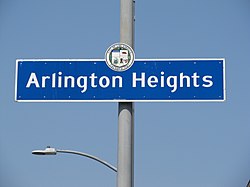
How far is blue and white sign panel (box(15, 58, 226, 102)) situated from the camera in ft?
18.4

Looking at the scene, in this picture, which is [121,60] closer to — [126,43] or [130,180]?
[126,43]

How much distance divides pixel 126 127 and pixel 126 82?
0.40 meters

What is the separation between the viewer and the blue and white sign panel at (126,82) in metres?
5.61

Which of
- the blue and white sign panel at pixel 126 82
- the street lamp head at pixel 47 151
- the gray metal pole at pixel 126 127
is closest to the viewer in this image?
the gray metal pole at pixel 126 127

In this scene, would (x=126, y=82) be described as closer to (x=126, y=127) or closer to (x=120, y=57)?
(x=120, y=57)

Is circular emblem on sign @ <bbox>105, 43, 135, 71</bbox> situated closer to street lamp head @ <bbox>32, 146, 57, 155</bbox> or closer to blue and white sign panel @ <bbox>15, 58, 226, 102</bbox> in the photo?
blue and white sign panel @ <bbox>15, 58, 226, 102</bbox>

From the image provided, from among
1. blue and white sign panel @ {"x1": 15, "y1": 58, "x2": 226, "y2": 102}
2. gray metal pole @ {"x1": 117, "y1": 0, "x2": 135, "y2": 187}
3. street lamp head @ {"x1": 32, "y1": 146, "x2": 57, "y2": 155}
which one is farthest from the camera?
street lamp head @ {"x1": 32, "y1": 146, "x2": 57, "y2": 155}

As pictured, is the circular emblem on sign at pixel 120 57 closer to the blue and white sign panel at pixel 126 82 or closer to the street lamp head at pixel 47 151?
the blue and white sign panel at pixel 126 82

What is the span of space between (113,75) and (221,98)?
0.96 metres

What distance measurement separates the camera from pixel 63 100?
5.67 metres

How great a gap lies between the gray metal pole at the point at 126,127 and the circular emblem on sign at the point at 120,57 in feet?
0.34

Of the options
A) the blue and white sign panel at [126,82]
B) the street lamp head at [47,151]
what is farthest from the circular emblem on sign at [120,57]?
the street lamp head at [47,151]

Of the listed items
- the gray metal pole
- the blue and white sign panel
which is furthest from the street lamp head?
the gray metal pole

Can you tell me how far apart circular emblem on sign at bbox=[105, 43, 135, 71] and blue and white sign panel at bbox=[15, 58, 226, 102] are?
0.04 m
